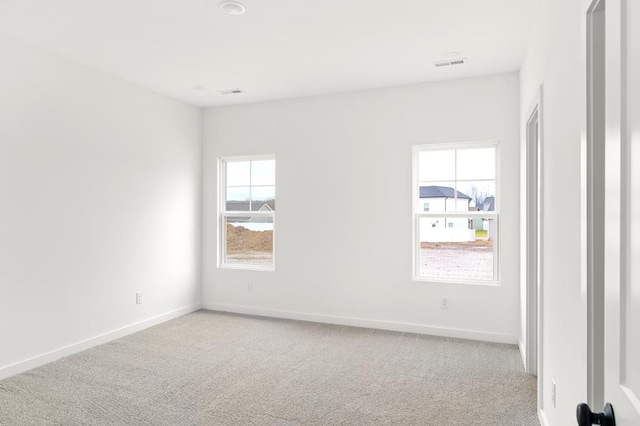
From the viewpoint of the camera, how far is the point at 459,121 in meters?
4.18

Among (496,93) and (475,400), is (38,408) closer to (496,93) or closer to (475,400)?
(475,400)

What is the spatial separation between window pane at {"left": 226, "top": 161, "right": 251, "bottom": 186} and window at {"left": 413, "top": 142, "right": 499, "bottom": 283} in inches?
87.4

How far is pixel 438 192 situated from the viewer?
4395 millimetres

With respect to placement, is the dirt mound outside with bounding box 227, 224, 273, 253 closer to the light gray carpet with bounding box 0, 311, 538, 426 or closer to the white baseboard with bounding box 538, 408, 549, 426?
the light gray carpet with bounding box 0, 311, 538, 426

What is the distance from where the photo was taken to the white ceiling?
108 inches

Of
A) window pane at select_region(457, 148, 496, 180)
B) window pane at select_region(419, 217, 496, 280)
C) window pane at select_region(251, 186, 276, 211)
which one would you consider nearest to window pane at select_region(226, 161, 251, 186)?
window pane at select_region(251, 186, 276, 211)

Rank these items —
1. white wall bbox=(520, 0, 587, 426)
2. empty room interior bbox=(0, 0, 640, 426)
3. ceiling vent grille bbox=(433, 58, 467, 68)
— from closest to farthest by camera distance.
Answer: white wall bbox=(520, 0, 587, 426), empty room interior bbox=(0, 0, 640, 426), ceiling vent grille bbox=(433, 58, 467, 68)

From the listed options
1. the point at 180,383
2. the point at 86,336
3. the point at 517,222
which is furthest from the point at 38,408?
the point at 517,222

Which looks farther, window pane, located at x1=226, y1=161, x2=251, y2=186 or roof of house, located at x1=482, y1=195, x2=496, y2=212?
window pane, located at x1=226, y1=161, x2=251, y2=186

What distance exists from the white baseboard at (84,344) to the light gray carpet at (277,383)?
0.25 ft

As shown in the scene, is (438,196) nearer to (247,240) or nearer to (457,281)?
(457,281)

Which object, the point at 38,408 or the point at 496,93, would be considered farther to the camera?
the point at 496,93

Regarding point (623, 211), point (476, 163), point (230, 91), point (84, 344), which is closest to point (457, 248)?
point (476, 163)

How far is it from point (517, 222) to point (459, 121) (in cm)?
118
